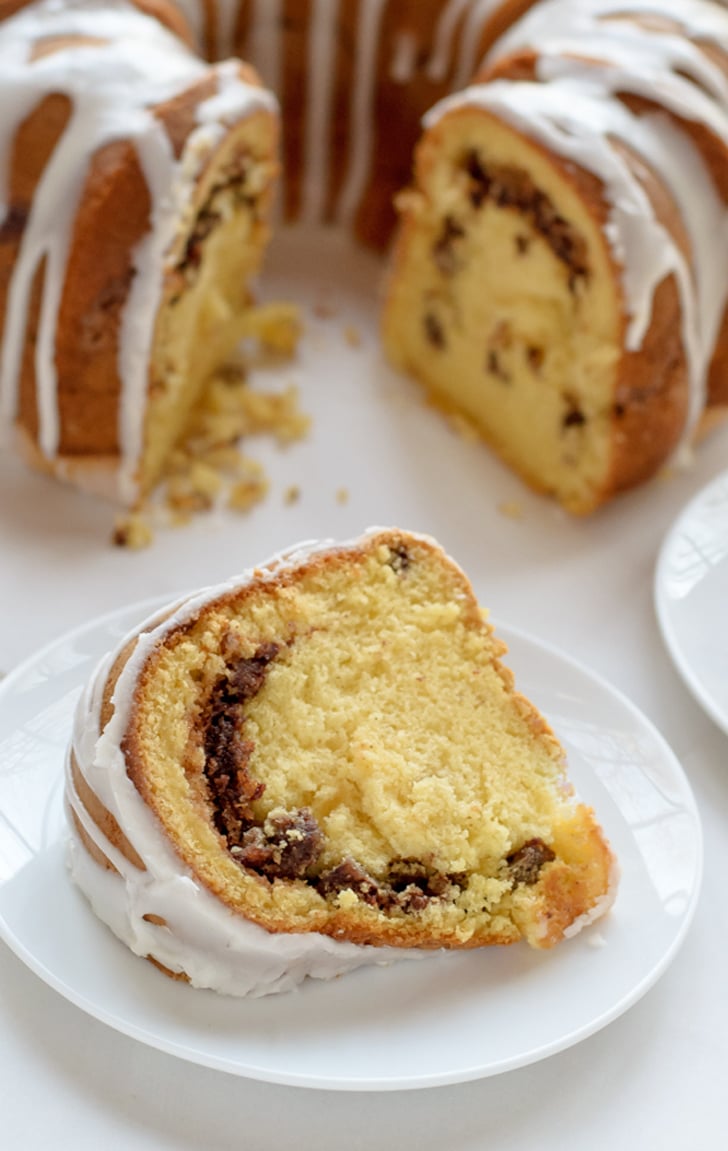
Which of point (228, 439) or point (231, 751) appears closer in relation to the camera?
point (231, 751)

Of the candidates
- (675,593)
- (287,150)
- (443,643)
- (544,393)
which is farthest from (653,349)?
(287,150)

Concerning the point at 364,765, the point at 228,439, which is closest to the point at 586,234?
the point at 228,439

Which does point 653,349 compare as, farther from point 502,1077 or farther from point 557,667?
point 502,1077

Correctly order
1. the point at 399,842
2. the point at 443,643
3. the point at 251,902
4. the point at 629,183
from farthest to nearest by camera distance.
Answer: the point at 629,183 → the point at 443,643 → the point at 399,842 → the point at 251,902

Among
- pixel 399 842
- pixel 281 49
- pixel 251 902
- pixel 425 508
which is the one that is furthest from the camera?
pixel 281 49

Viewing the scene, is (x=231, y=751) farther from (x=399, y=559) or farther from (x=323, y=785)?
(x=399, y=559)

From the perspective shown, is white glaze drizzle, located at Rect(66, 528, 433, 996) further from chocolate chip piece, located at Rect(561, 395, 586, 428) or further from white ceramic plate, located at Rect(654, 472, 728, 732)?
chocolate chip piece, located at Rect(561, 395, 586, 428)

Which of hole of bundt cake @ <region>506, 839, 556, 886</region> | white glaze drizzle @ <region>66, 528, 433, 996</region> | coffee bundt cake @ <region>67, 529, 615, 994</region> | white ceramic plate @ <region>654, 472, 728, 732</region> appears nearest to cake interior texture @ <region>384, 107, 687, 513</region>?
white ceramic plate @ <region>654, 472, 728, 732</region>
